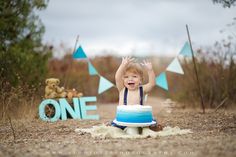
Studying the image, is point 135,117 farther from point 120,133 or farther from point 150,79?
point 150,79

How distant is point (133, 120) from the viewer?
18.5 feet

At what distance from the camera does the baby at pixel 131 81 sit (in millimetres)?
6160

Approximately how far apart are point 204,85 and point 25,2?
18.6 ft

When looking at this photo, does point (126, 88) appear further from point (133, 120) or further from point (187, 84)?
point (187, 84)

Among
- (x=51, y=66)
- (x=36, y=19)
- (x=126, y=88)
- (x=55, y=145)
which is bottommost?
(x=55, y=145)

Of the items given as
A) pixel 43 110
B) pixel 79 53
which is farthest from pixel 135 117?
pixel 79 53

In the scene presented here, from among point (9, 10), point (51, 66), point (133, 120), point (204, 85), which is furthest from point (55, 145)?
point (51, 66)

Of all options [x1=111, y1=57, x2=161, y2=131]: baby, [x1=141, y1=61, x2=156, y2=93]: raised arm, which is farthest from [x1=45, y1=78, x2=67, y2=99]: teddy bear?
[x1=141, y1=61, x2=156, y2=93]: raised arm

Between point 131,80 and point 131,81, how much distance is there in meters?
0.02

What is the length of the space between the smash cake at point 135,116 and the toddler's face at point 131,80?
1.87 feet

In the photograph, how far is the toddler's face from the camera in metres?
6.19

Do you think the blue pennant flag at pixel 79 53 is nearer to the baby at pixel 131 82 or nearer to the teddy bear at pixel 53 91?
the teddy bear at pixel 53 91

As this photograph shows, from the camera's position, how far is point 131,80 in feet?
20.3

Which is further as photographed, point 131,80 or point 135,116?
point 131,80
